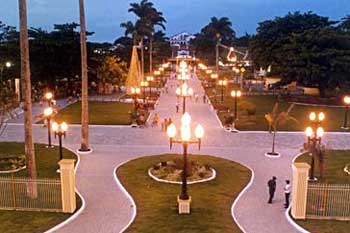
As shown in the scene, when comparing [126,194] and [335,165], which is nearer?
[126,194]

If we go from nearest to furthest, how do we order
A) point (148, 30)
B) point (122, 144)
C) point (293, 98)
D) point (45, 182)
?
1. point (45, 182)
2. point (122, 144)
3. point (293, 98)
4. point (148, 30)

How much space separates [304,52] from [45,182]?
35.8 meters

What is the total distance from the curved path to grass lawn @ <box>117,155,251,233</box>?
480 millimetres

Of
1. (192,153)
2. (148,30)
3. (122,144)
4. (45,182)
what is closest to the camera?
(45,182)

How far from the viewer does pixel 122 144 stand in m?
25.5

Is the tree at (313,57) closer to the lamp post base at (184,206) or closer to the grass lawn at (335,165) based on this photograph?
the grass lawn at (335,165)

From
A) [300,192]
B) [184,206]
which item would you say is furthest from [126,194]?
[300,192]

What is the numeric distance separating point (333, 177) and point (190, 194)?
715cm

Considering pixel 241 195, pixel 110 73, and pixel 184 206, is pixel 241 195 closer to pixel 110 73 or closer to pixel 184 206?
pixel 184 206

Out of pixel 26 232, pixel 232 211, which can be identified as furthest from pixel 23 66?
pixel 232 211

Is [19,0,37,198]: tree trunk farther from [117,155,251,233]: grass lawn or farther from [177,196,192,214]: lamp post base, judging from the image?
[177,196,192,214]: lamp post base

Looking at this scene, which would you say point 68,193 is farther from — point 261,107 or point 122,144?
point 261,107

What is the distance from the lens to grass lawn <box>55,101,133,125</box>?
33062 mm

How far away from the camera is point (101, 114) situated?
1441 inches
